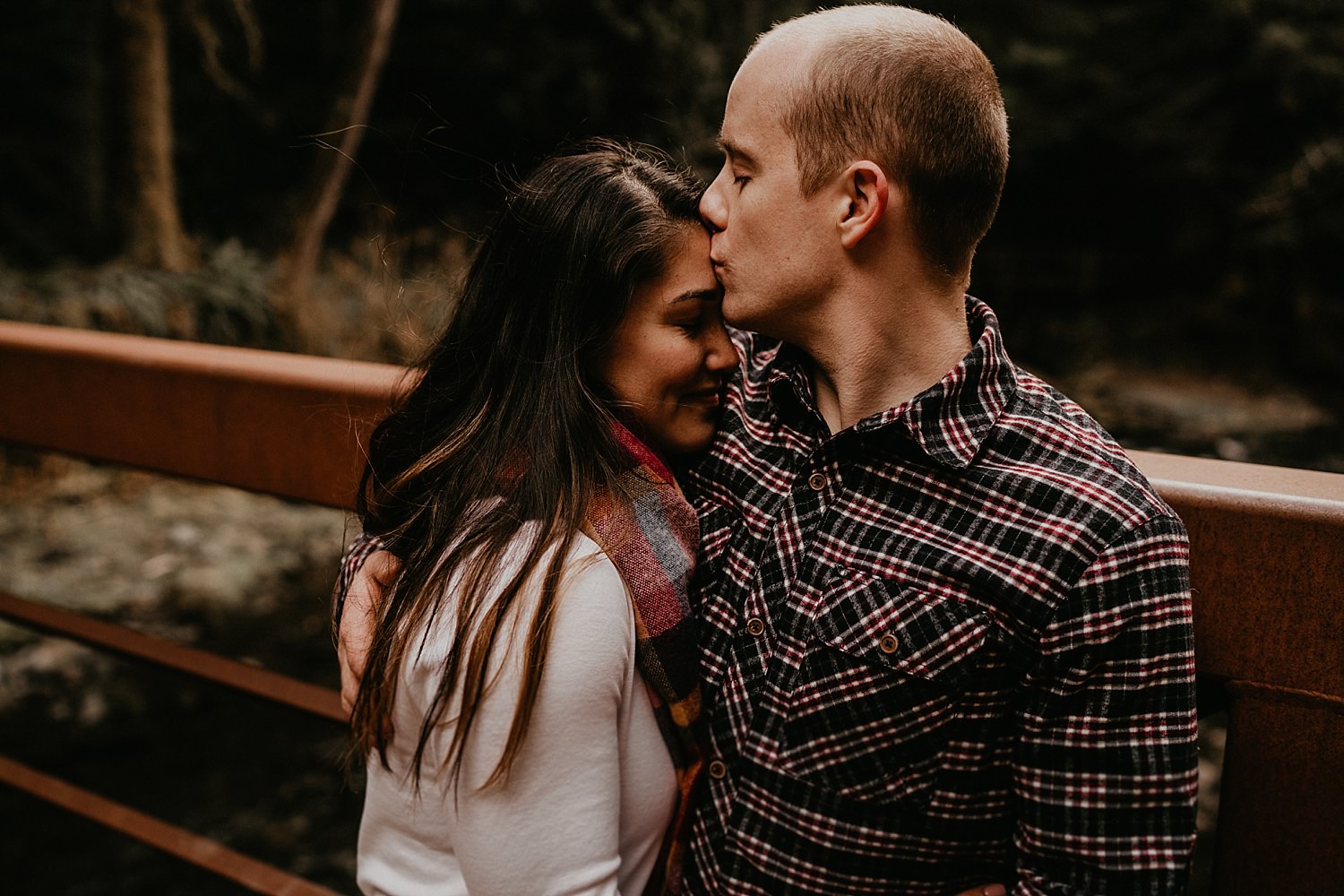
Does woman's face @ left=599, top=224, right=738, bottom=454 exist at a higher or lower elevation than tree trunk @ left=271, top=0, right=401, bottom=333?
higher

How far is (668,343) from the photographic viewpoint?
4.86 feet

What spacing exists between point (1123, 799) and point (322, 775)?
2.88 metres

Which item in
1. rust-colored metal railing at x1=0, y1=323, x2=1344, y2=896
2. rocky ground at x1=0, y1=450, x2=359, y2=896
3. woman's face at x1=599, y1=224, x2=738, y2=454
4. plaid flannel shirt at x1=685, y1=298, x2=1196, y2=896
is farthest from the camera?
rocky ground at x1=0, y1=450, x2=359, y2=896

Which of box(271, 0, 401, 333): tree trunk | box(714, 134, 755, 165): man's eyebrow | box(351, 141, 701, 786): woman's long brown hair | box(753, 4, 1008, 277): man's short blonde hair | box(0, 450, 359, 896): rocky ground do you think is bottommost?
box(0, 450, 359, 896): rocky ground

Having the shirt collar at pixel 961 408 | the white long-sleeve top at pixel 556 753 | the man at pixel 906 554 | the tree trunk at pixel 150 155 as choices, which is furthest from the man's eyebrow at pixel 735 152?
the tree trunk at pixel 150 155

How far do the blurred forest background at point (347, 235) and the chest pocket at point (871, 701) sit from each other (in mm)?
2171

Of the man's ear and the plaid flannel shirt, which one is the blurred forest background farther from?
the man's ear

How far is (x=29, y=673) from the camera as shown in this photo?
370 centimetres

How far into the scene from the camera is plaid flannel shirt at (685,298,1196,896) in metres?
1.22

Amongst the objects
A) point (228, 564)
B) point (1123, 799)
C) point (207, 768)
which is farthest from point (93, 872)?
point (1123, 799)

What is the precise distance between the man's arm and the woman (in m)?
0.04

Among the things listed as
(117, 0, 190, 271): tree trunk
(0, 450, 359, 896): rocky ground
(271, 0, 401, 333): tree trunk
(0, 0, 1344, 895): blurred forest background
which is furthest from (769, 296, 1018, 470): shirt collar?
(117, 0, 190, 271): tree trunk

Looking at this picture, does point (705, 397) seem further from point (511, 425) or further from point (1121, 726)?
point (1121, 726)

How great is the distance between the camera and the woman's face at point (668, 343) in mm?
1472
